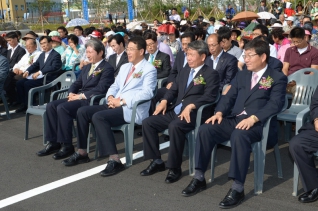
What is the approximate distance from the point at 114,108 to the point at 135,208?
5.54 ft

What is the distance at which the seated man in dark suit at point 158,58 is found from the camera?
7.40 meters

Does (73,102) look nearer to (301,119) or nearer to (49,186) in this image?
(49,186)

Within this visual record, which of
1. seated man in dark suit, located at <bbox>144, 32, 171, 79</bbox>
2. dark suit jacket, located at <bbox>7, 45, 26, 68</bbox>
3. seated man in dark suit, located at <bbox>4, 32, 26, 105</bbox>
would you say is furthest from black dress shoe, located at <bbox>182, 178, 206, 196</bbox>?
dark suit jacket, located at <bbox>7, 45, 26, 68</bbox>

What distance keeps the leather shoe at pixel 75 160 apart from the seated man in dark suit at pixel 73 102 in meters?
0.30

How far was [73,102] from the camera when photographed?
5938 millimetres

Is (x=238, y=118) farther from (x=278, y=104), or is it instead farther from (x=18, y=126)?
(x=18, y=126)

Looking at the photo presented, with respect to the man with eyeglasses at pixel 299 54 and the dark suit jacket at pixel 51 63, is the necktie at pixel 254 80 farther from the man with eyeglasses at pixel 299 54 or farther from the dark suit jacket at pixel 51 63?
the dark suit jacket at pixel 51 63

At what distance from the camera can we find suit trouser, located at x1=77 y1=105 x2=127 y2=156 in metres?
5.24

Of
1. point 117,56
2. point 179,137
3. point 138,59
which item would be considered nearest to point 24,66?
point 117,56

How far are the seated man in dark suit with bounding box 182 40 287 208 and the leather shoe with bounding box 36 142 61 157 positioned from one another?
7.68 feet

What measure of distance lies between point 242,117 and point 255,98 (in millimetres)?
243

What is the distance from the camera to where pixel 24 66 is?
9.24 m

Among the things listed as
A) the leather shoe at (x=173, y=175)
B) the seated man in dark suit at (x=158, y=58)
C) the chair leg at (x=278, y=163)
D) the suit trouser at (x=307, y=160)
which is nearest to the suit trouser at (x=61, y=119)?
the leather shoe at (x=173, y=175)

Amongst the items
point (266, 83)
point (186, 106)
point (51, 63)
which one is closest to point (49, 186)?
point (186, 106)
